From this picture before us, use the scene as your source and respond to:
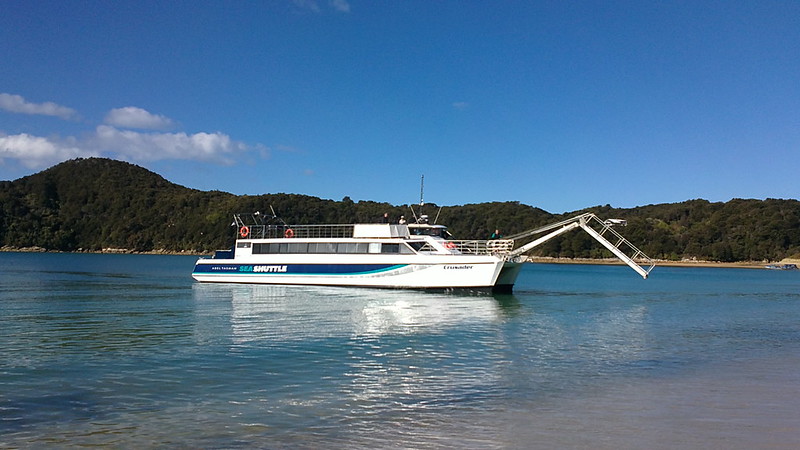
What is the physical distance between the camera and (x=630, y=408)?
486 inches

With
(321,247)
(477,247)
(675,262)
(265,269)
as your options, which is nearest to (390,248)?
(321,247)

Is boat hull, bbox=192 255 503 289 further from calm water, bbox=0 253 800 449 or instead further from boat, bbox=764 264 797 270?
boat, bbox=764 264 797 270

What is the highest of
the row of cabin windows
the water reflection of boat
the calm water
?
the row of cabin windows

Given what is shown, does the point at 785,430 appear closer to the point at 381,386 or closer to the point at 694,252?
the point at 381,386

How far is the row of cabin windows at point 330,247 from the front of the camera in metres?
42.6

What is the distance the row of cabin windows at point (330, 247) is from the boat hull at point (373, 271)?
1.95ft

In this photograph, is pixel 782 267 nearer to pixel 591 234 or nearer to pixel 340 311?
pixel 591 234

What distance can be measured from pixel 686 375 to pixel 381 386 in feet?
26.4

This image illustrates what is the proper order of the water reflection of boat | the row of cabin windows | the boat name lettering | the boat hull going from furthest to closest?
the boat name lettering, the row of cabin windows, the boat hull, the water reflection of boat

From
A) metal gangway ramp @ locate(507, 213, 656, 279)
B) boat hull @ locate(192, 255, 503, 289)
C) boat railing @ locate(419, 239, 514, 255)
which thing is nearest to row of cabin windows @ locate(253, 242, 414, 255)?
boat hull @ locate(192, 255, 503, 289)

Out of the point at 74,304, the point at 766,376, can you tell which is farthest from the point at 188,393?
the point at 74,304

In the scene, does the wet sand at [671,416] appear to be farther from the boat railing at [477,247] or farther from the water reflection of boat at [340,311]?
the boat railing at [477,247]

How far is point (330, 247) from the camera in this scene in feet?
146

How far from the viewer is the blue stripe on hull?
1682 inches
